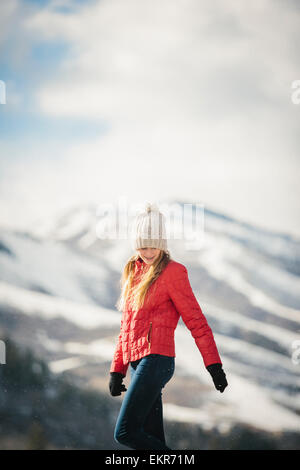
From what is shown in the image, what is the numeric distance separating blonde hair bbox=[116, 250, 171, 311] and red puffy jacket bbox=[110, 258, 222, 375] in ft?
0.05

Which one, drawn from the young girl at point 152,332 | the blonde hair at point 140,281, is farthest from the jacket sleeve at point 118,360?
the blonde hair at point 140,281

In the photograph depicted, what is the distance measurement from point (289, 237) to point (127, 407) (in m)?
1.65

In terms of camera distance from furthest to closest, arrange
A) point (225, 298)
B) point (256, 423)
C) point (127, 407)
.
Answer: point (225, 298) → point (256, 423) → point (127, 407)

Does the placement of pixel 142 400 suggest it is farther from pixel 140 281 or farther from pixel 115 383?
pixel 140 281

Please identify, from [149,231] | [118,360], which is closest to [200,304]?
→ [118,360]

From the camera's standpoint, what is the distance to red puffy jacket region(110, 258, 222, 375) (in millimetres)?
1849

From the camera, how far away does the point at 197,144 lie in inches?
126

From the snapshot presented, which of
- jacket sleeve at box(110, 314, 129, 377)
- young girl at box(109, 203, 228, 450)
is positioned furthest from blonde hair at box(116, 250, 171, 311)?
jacket sleeve at box(110, 314, 129, 377)

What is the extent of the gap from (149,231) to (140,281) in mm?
183

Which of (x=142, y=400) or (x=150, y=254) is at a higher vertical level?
(x=150, y=254)

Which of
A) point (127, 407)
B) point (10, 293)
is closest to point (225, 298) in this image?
point (10, 293)

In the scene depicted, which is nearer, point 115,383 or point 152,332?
point 152,332

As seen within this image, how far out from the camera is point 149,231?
77.4 inches

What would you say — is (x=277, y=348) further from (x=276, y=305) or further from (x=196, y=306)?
(x=196, y=306)
